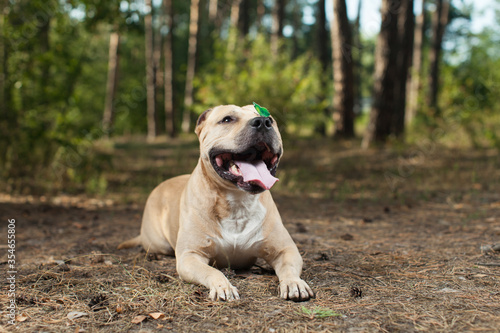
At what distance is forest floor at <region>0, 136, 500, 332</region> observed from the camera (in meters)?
2.58

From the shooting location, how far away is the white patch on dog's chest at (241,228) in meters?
3.32

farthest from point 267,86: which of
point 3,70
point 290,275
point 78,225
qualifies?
point 290,275

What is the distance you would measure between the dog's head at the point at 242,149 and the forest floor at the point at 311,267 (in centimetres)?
76

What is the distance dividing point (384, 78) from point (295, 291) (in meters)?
9.40

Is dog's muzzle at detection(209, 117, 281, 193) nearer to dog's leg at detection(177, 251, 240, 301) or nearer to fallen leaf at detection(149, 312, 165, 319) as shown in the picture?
dog's leg at detection(177, 251, 240, 301)

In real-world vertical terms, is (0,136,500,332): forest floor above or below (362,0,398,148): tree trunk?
below

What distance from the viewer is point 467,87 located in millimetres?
16953

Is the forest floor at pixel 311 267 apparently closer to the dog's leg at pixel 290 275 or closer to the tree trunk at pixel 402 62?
the dog's leg at pixel 290 275

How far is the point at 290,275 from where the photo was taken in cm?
306

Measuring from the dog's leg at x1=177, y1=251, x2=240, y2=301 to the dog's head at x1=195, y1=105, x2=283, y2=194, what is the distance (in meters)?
0.60

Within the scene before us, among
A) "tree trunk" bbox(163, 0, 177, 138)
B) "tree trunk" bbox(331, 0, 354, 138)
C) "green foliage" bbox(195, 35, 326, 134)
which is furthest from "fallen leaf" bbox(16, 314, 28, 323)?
"tree trunk" bbox(163, 0, 177, 138)

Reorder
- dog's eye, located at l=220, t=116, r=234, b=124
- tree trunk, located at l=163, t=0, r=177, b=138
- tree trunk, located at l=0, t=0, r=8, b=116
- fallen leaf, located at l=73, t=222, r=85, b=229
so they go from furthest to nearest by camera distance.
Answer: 1. tree trunk, located at l=163, t=0, r=177, b=138
2. tree trunk, located at l=0, t=0, r=8, b=116
3. fallen leaf, located at l=73, t=222, r=85, b=229
4. dog's eye, located at l=220, t=116, r=234, b=124

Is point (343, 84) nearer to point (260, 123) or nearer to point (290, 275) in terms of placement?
point (260, 123)

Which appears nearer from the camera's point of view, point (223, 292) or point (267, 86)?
point (223, 292)
